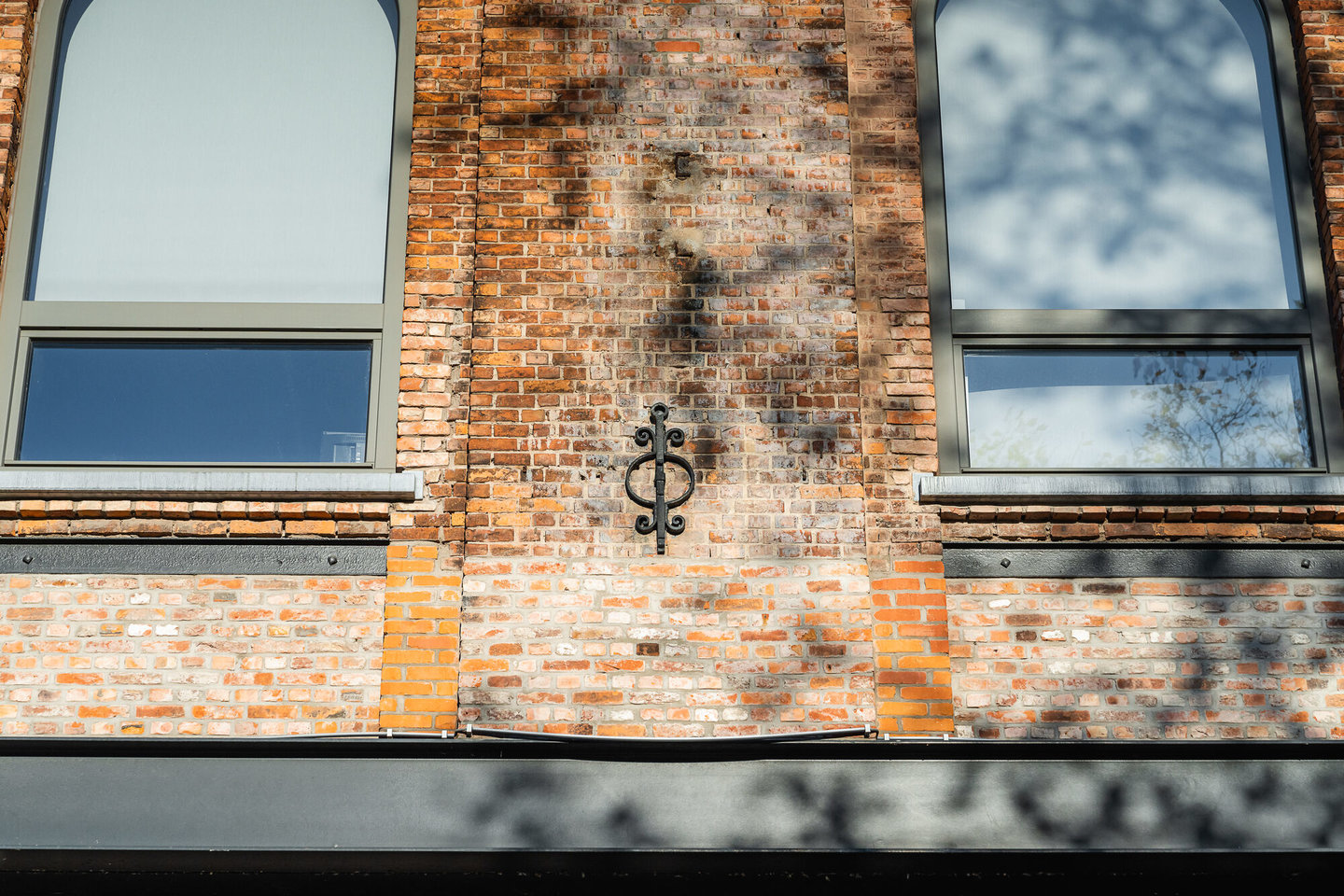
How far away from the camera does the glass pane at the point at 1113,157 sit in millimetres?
5520

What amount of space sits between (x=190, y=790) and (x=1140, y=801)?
358cm

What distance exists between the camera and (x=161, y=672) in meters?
4.77

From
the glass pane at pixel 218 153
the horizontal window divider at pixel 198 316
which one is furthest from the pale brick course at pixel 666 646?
the glass pane at pixel 218 153

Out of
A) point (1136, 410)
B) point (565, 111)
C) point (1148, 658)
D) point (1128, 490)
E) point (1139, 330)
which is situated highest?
point (565, 111)

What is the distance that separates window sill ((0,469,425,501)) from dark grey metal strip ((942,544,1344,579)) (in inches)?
98.9

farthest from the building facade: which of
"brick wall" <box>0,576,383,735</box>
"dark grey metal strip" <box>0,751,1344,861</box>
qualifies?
"dark grey metal strip" <box>0,751,1344,861</box>

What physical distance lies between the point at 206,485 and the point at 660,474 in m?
1.92

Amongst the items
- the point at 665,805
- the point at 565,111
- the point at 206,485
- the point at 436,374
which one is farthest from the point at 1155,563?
the point at 206,485

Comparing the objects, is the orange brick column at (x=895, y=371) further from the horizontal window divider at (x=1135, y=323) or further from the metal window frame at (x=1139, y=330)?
the horizontal window divider at (x=1135, y=323)

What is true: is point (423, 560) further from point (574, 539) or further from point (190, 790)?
point (190, 790)

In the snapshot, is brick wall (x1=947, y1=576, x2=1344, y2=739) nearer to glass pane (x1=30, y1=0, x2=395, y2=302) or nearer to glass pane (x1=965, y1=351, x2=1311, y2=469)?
glass pane (x1=965, y1=351, x2=1311, y2=469)

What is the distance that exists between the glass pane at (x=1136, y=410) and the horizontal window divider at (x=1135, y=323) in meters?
0.10

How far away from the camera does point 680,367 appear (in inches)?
202

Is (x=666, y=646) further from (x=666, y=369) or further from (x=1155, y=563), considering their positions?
(x=1155, y=563)
